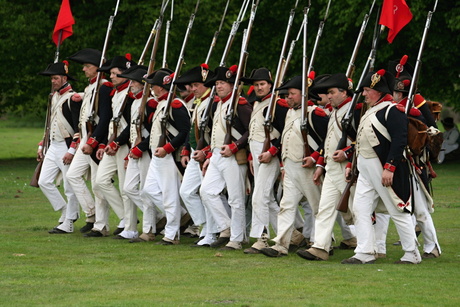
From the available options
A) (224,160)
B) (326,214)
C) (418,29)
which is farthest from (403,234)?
(418,29)

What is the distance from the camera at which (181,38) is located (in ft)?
94.7

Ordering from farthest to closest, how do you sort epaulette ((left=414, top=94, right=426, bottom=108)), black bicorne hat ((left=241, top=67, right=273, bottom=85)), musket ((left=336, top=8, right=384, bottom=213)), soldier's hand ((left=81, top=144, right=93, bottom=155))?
soldier's hand ((left=81, top=144, right=93, bottom=155)) → black bicorne hat ((left=241, top=67, right=273, bottom=85)) → epaulette ((left=414, top=94, right=426, bottom=108)) → musket ((left=336, top=8, right=384, bottom=213))

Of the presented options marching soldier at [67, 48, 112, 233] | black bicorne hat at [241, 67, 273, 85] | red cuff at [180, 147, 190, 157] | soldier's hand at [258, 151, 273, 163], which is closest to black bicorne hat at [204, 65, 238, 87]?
black bicorne hat at [241, 67, 273, 85]

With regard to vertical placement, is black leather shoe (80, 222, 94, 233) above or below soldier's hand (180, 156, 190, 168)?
below

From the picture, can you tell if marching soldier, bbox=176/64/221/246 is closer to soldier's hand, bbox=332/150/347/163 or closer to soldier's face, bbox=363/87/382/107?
soldier's hand, bbox=332/150/347/163

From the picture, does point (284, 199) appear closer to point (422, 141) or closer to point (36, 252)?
point (422, 141)

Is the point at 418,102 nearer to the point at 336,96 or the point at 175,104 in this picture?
the point at 336,96

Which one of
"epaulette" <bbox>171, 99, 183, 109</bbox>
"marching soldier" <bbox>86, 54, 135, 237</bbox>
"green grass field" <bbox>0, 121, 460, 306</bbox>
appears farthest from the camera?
"marching soldier" <bbox>86, 54, 135, 237</bbox>

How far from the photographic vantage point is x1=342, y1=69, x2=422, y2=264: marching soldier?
998 cm

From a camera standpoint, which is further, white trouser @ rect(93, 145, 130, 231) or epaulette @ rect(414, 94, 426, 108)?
white trouser @ rect(93, 145, 130, 231)

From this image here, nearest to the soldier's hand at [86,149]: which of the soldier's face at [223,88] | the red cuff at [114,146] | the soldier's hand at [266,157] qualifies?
the red cuff at [114,146]

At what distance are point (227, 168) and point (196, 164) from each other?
0.58 metres

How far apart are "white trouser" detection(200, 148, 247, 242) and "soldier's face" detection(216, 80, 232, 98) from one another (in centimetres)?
67

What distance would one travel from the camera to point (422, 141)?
404 inches
